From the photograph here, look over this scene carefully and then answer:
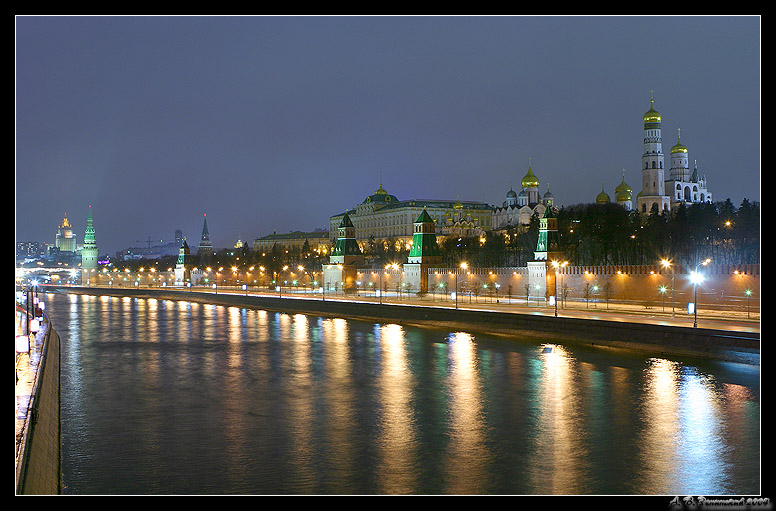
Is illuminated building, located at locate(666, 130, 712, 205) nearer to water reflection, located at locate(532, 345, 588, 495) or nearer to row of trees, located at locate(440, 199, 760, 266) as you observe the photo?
row of trees, located at locate(440, 199, 760, 266)

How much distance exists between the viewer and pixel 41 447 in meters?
9.84

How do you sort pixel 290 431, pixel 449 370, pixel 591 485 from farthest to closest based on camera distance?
1. pixel 449 370
2. pixel 290 431
3. pixel 591 485

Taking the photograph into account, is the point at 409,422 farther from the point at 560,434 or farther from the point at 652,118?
the point at 652,118

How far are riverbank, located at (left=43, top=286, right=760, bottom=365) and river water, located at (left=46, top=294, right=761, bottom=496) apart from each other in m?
0.46

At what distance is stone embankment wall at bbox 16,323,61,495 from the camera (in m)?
8.21

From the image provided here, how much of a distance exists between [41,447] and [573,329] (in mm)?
17733

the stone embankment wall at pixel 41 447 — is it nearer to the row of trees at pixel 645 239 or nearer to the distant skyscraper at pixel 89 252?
the row of trees at pixel 645 239

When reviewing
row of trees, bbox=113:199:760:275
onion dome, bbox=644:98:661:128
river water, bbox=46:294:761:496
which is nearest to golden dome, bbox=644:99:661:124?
onion dome, bbox=644:98:661:128

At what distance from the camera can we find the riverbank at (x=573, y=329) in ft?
63.7

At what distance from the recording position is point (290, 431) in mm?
12938
